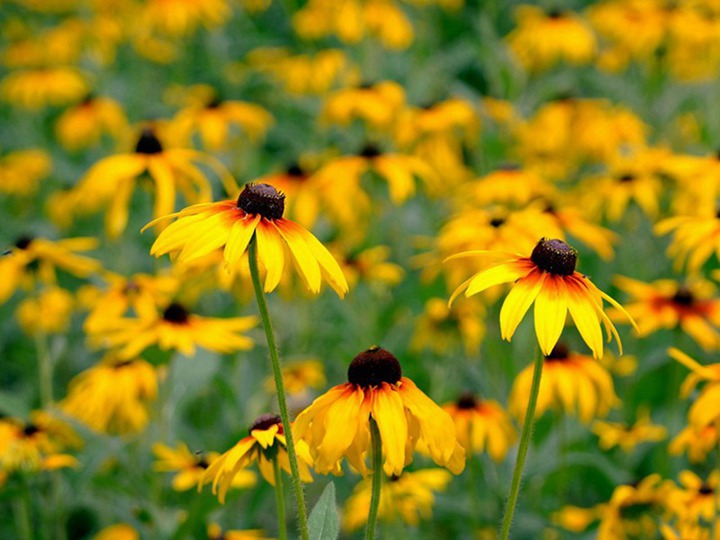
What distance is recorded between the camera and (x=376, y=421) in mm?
1396

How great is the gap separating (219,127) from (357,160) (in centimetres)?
86

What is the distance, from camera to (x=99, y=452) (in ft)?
7.45

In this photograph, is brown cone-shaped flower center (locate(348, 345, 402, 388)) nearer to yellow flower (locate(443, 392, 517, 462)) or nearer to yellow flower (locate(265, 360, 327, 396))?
yellow flower (locate(443, 392, 517, 462))

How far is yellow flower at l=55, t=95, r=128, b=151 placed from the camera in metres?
4.75

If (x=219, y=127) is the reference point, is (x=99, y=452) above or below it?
below

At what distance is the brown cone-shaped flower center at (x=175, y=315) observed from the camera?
238cm

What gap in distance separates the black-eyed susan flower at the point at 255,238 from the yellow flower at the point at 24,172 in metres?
3.54

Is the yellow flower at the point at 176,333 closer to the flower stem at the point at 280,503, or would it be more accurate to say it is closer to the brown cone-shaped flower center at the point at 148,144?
the brown cone-shaped flower center at the point at 148,144

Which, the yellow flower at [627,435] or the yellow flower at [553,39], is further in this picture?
the yellow flower at [553,39]

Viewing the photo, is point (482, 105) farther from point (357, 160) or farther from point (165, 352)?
point (165, 352)

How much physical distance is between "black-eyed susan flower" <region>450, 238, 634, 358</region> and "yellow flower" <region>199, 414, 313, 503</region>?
0.35m

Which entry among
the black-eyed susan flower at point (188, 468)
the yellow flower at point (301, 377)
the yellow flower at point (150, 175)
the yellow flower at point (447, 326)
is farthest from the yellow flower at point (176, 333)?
the yellow flower at point (447, 326)

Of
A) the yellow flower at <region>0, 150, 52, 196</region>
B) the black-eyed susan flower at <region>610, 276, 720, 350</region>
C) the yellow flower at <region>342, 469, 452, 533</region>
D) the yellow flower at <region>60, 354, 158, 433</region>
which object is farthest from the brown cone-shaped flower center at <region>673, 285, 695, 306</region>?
the yellow flower at <region>0, 150, 52, 196</region>

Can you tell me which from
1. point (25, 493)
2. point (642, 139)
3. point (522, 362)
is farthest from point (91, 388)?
point (642, 139)
